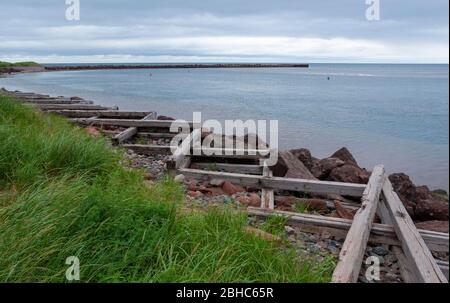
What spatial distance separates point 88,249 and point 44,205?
745 mm

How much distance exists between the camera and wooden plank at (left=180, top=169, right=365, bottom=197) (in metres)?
6.21

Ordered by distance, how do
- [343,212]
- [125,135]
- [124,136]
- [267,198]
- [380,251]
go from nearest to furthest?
[380,251] → [343,212] → [267,198] → [124,136] → [125,135]

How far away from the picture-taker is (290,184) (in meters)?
6.30

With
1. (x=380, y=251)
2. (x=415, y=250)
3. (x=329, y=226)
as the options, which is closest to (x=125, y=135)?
(x=329, y=226)

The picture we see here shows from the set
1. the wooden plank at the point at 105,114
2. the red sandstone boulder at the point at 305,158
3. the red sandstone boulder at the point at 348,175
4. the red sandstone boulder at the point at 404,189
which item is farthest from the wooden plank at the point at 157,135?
the red sandstone boulder at the point at 404,189

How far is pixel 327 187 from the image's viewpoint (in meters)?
6.21

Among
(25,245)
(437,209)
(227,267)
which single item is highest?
(25,245)

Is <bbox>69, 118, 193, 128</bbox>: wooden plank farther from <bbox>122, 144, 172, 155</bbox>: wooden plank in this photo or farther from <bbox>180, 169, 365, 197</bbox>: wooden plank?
<bbox>180, 169, 365, 197</bbox>: wooden plank

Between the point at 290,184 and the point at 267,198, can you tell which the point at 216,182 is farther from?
the point at 290,184

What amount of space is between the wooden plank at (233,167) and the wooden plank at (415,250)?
2648 mm

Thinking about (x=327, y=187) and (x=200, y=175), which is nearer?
(x=327, y=187)

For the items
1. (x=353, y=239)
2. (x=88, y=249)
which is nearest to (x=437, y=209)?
(x=353, y=239)

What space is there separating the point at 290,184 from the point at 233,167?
1542 mm

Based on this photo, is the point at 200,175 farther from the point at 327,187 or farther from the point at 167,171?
the point at 327,187
